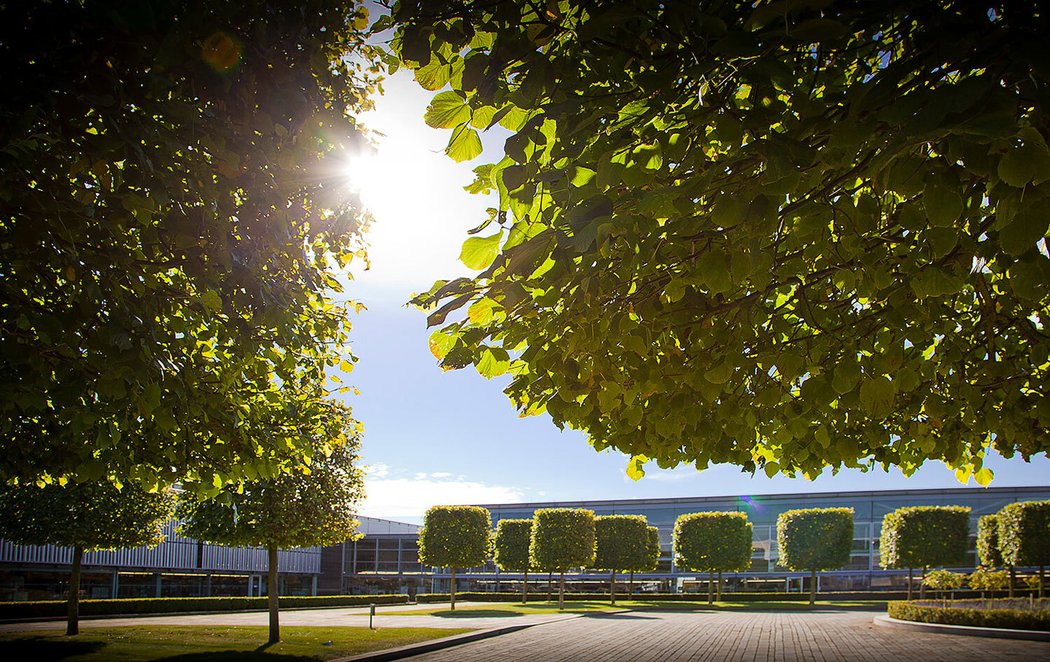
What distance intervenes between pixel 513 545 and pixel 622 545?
711 centimetres

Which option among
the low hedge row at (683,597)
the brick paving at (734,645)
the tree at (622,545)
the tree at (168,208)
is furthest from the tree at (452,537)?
the tree at (168,208)

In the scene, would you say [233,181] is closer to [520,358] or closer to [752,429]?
[520,358]

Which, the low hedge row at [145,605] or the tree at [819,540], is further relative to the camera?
the tree at [819,540]

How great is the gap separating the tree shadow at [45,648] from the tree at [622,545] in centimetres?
3363

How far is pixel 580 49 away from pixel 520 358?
9.61 ft

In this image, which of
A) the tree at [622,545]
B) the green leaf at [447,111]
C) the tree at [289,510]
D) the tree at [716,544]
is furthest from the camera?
the tree at [622,545]

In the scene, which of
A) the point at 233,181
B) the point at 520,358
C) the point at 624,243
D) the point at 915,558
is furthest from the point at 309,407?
the point at 915,558

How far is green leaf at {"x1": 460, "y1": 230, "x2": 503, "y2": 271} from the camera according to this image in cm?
308

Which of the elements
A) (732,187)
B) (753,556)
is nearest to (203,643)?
(732,187)

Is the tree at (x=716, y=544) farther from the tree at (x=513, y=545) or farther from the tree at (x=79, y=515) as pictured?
the tree at (x=79, y=515)

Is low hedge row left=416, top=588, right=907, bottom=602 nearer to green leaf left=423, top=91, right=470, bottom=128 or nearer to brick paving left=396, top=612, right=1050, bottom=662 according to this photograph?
brick paving left=396, top=612, right=1050, bottom=662

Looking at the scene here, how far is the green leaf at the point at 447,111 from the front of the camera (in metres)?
3.03

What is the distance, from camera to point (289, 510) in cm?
1938

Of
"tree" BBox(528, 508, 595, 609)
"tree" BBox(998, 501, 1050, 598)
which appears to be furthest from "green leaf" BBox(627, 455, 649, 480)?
"tree" BBox(528, 508, 595, 609)
